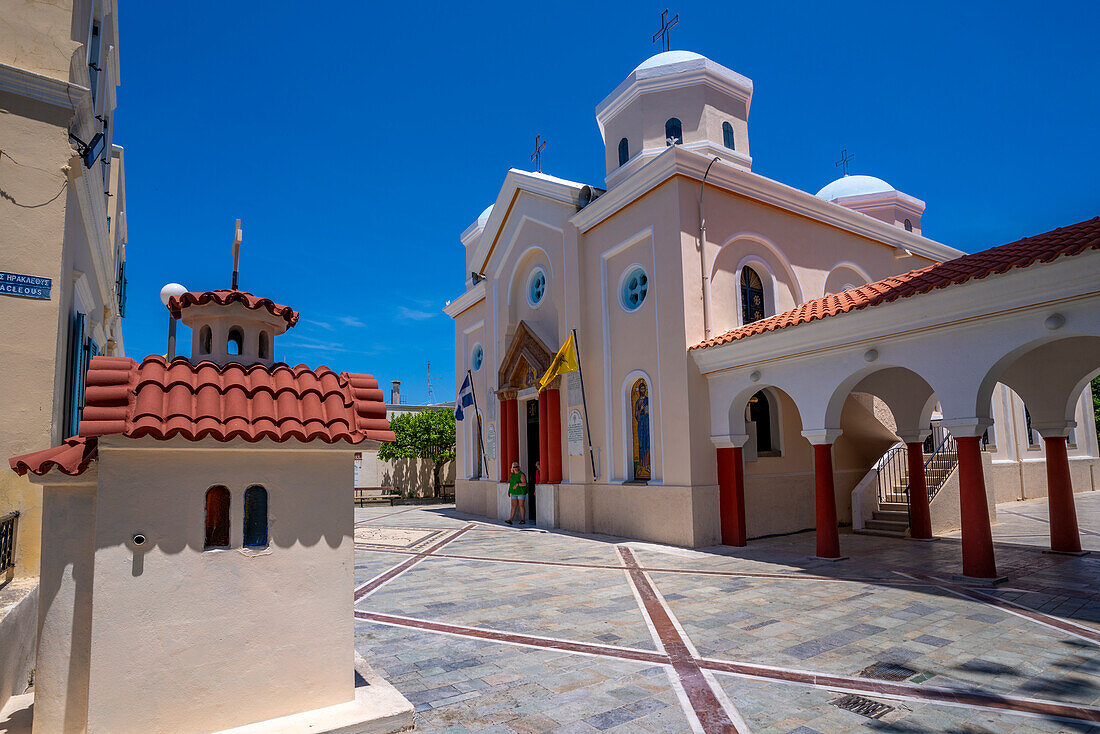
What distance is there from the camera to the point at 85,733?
143 inches

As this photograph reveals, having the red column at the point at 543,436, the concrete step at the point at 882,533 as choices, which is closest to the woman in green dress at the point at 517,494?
the red column at the point at 543,436

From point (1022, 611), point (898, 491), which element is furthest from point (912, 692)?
point (898, 491)

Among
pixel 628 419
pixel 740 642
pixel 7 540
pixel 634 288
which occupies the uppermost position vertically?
pixel 634 288

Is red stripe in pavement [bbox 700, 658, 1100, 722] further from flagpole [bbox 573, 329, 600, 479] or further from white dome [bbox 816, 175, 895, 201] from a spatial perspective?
white dome [bbox 816, 175, 895, 201]

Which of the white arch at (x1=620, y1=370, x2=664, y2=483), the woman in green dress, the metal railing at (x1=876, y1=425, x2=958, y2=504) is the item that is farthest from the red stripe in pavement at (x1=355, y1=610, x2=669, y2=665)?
the metal railing at (x1=876, y1=425, x2=958, y2=504)

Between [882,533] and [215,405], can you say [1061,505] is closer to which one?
[882,533]

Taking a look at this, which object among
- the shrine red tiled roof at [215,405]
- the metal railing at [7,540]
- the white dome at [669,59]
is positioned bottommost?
the metal railing at [7,540]

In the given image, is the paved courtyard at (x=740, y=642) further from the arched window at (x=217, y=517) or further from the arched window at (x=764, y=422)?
the arched window at (x=764, y=422)

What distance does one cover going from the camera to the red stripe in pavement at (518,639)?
5820mm

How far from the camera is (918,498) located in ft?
41.5

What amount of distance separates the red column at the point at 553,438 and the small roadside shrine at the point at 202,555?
446 inches

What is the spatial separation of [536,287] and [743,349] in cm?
777

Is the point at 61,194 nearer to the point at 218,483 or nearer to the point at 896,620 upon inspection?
the point at 218,483

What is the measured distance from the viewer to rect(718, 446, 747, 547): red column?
1190 centimetres
